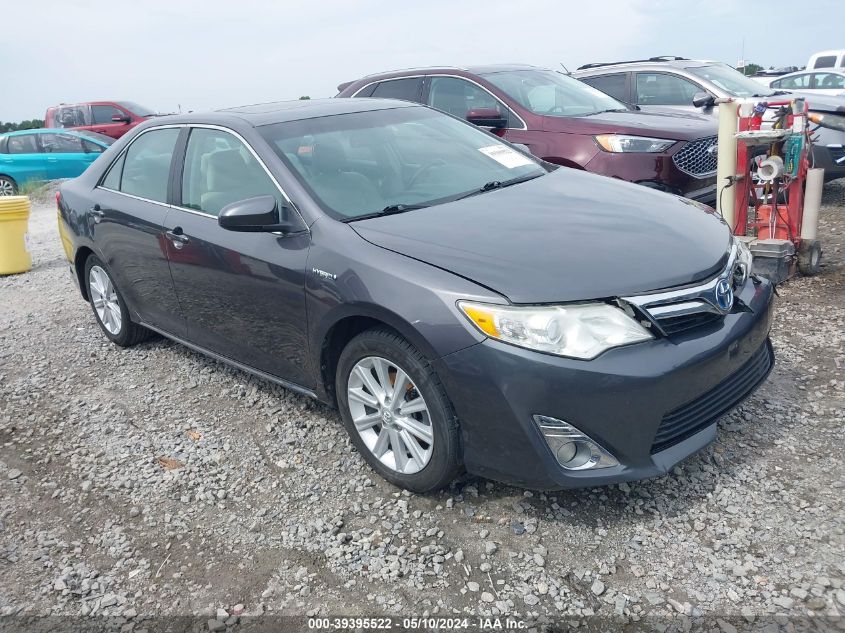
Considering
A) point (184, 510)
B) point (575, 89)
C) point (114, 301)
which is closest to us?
point (184, 510)

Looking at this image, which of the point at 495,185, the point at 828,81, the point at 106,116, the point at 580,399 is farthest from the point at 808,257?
the point at 106,116

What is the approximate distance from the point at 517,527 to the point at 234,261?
191 cm

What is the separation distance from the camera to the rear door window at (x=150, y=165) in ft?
14.5

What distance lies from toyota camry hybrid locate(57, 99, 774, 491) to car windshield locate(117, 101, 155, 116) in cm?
1450

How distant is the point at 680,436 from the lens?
9.19 feet

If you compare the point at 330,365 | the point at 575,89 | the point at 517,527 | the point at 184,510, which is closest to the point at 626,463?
the point at 517,527

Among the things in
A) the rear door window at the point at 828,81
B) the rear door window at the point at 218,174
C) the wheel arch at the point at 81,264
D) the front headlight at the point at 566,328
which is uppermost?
the rear door window at the point at 218,174

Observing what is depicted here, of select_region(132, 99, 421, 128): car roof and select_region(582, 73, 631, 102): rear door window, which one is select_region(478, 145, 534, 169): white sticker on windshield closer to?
select_region(132, 99, 421, 128): car roof

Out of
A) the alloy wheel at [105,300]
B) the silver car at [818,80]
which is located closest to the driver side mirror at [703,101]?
the alloy wheel at [105,300]

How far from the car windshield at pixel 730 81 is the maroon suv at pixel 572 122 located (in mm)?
1619

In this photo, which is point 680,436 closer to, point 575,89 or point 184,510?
point 184,510

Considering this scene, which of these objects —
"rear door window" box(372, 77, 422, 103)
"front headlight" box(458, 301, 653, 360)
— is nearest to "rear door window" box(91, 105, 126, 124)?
"rear door window" box(372, 77, 422, 103)

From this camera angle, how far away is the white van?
1847 centimetres

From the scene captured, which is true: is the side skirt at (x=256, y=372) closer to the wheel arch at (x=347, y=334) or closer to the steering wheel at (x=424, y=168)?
the wheel arch at (x=347, y=334)
